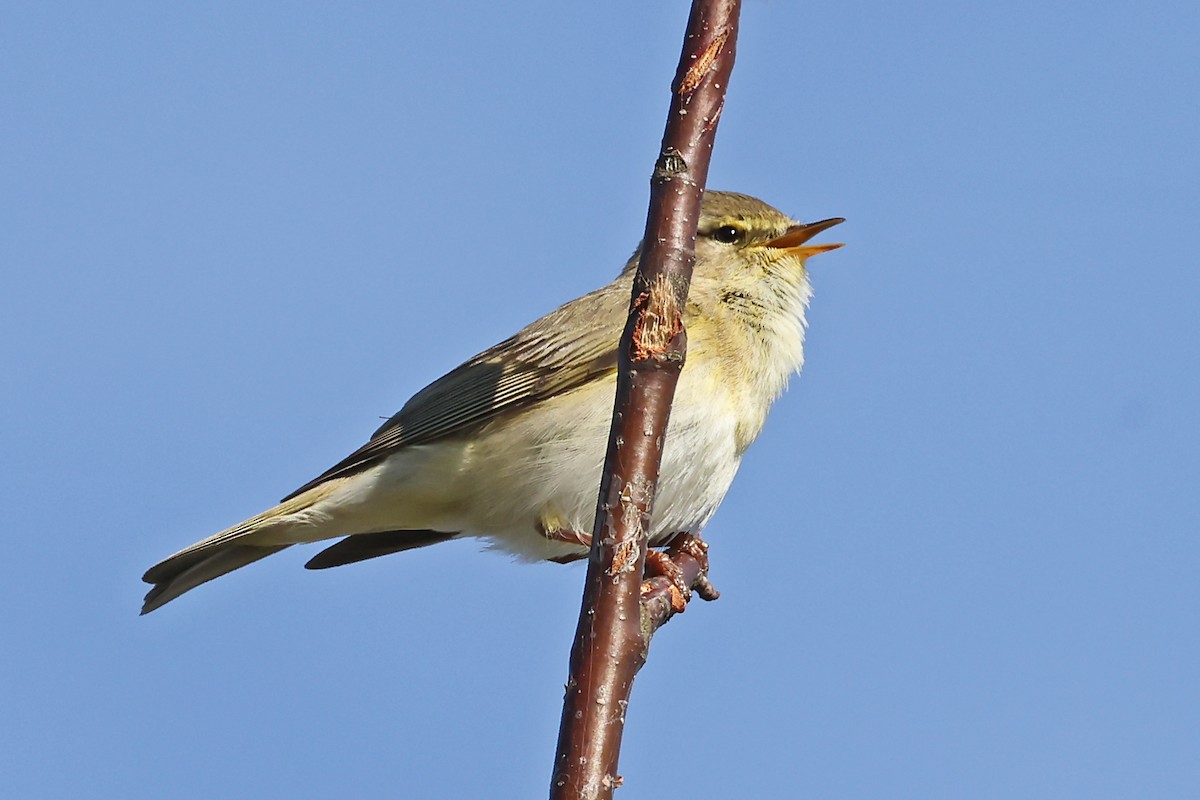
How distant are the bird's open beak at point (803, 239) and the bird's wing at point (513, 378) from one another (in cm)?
83

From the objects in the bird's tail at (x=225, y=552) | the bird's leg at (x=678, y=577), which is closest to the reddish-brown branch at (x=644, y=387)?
the bird's leg at (x=678, y=577)

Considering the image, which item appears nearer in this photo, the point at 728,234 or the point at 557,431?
the point at 557,431

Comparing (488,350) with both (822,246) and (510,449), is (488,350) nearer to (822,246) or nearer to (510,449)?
(510,449)

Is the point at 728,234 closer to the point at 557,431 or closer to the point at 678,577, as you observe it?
the point at 557,431

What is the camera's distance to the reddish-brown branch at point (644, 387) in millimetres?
2855

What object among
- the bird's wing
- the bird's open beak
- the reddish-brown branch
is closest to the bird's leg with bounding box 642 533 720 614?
the reddish-brown branch

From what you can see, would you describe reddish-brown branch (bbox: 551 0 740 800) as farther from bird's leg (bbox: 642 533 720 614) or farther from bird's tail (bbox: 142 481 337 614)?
bird's tail (bbox: 142 481 337 614)

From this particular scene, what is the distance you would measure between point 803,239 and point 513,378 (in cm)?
161

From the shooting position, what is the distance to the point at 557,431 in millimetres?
6383

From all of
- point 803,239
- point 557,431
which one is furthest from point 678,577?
point 803,239

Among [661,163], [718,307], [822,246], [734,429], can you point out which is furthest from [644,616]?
[822,246]

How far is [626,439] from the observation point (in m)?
2.87

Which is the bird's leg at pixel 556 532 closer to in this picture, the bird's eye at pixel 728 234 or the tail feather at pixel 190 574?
the tail feather at pixel 190 574

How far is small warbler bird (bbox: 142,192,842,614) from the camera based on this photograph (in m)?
6.31
